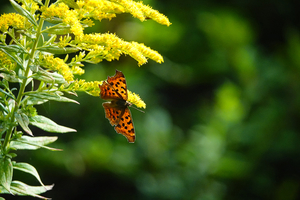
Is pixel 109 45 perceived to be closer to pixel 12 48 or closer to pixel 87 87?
pixel 87 87

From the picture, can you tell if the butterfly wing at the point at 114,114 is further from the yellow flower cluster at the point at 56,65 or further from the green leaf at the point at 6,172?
the green leaf at the point at 6,172

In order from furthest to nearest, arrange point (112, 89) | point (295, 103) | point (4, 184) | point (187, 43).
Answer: point (187, 43) < point (295, 103) < point (112, 89) < point (4, 184)

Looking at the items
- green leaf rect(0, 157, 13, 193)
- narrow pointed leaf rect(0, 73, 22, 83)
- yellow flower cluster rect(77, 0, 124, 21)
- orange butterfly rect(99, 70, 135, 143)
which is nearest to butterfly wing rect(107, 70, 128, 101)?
orange butterfly rect(99, 70, 135, 143)

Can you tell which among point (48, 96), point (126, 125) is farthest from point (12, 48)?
point (126, 125)

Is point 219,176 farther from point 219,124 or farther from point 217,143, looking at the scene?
point 219,124

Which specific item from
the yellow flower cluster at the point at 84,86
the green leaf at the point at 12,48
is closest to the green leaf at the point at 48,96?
the yellow flower cluster at the point at 84,86

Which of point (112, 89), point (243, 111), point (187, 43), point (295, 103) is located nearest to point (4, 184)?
point (112, 89)
